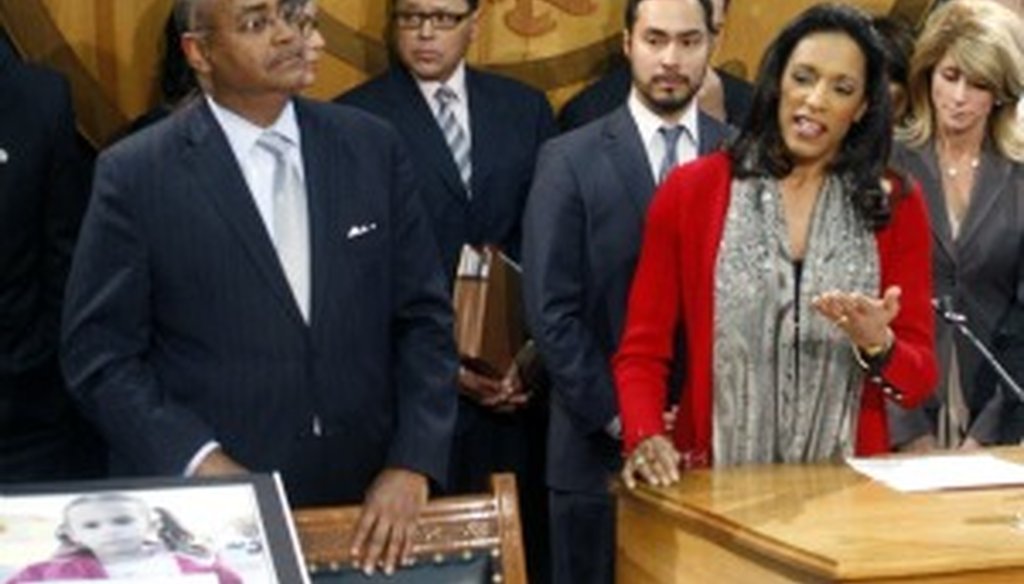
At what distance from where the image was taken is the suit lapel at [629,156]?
353cm

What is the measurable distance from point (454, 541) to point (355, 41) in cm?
174

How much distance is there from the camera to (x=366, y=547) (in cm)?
244

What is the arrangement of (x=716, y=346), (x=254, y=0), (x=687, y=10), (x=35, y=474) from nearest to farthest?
(x=254, y=0), (x=716, y=346), (x=35, y=474), (x=687, y=10)

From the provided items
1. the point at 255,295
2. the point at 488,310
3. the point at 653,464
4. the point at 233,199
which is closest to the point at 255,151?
the point at 233,199

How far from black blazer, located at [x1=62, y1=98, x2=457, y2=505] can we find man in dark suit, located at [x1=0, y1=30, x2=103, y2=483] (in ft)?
1.96

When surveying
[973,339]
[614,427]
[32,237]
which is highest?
[32,237]

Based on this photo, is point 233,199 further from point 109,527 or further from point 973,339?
point 973,339

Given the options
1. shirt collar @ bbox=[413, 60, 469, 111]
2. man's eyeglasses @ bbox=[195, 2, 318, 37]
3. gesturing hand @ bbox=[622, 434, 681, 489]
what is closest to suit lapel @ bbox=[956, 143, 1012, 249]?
shirt collar @ bbox=[413, 60, 469, 111]

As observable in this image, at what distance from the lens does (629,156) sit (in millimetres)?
3566

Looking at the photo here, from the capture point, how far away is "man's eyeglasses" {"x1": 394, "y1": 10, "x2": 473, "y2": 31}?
3.72 meters

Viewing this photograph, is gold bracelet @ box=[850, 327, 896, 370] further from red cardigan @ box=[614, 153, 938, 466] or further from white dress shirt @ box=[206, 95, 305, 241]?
white dress shirt @ box=[206, 95, 305, 241]

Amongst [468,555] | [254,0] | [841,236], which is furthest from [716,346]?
[254,0]

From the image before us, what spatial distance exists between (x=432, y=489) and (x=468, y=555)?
0.74 meters

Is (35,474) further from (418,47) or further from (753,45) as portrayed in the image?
(753,45)
